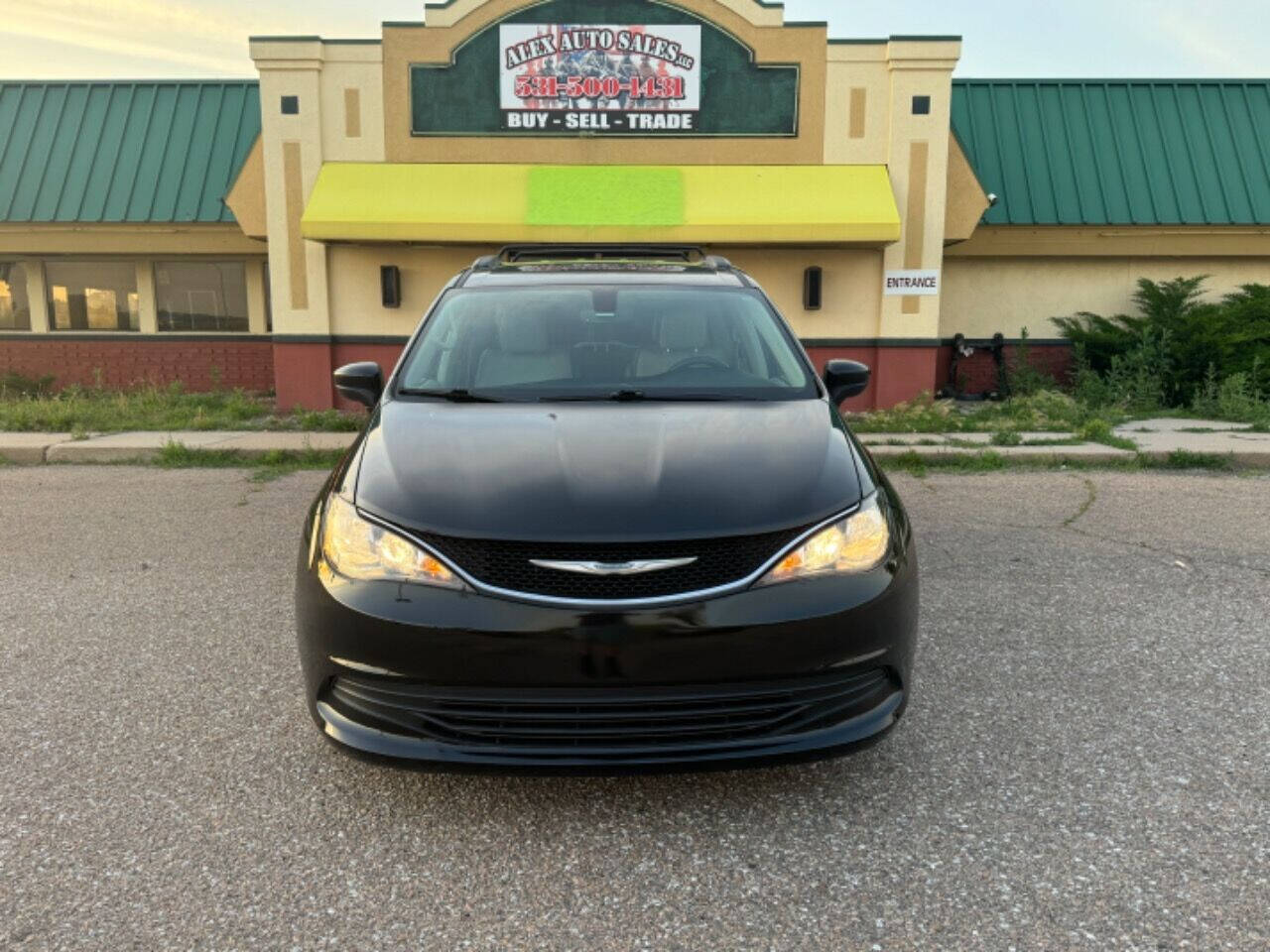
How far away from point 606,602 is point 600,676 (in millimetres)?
193

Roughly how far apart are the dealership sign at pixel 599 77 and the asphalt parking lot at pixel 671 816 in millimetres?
9462

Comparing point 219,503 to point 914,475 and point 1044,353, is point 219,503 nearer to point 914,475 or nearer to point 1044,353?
point 914,475

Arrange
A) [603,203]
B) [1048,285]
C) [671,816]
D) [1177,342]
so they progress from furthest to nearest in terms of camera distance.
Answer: [1048,285], [1177,342], [603,203], [671,816]

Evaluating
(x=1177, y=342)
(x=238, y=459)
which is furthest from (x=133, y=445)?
(x=1177, y=342)

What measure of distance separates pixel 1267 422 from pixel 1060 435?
2.42 metres

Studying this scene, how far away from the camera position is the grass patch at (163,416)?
10.8 meters

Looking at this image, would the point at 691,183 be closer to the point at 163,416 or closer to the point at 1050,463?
the point at 1050,463

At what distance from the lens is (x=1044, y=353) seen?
48.6 feet

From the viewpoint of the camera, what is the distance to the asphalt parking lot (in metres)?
2.38

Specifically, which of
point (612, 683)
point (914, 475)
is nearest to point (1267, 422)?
point (914, 475)

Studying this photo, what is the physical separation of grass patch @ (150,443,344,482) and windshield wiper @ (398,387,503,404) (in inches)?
219

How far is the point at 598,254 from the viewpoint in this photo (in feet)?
18.3

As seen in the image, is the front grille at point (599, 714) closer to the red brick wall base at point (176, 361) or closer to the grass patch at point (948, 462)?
the grass patch at point (948, 462)

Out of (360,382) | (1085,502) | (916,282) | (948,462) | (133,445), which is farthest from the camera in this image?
(916,282)
